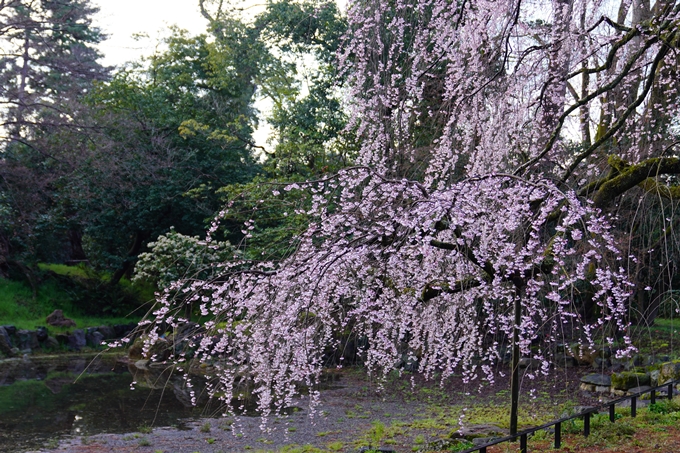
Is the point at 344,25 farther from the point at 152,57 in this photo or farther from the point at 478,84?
the point at 478,84

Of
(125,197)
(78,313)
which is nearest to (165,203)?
(125,197)

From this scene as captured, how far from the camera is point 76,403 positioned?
8438 millimetres

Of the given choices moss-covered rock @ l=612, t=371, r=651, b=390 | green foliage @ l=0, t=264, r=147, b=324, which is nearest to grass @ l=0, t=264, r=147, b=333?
green foliage @ l=0, t=264, r=147, b=324

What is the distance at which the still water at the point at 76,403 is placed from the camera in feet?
22.3

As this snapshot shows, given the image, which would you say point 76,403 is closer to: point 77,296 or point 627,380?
point 627,380

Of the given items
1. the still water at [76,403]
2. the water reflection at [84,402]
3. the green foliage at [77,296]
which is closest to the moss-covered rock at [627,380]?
the water reflection at [84,402]

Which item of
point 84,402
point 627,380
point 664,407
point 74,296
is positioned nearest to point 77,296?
point 74,296

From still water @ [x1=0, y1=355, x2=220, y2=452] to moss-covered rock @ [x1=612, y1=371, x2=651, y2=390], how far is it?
531cm

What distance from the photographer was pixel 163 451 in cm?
593

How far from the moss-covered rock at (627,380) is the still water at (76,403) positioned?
5314mm

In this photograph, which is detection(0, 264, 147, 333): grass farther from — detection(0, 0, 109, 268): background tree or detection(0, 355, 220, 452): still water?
detection(0, 355, 220, 452): still water

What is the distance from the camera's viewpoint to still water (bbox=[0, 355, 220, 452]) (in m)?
6.79

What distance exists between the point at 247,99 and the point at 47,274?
277 inches

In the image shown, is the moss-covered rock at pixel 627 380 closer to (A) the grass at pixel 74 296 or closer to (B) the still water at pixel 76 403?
(B) the still water at pixel 76 403
